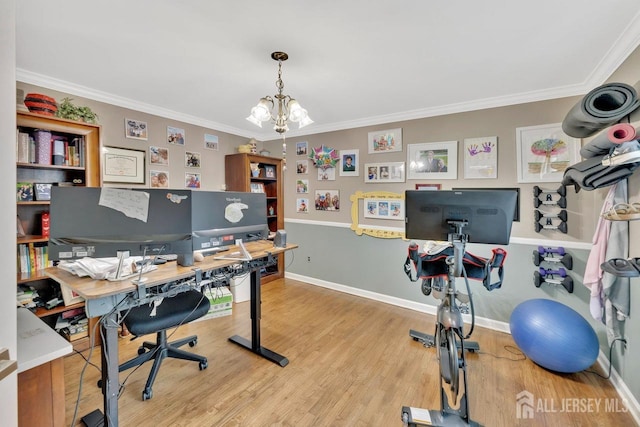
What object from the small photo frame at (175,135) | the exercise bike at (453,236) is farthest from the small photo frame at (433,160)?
the small photo frame at (175,135)

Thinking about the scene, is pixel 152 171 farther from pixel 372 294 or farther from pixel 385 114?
pixel 372 294

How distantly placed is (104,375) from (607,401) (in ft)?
10.2

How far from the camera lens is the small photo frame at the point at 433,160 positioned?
298 centimetres

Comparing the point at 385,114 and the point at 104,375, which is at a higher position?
the point at 385,114

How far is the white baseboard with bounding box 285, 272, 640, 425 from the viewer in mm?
1711

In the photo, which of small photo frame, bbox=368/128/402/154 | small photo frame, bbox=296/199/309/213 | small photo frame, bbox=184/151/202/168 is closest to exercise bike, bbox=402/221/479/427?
small photo frame, bbox=368/128/402/154

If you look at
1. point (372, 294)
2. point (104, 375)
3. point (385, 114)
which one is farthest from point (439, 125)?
point (104, 375)

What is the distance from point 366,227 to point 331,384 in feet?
6.61

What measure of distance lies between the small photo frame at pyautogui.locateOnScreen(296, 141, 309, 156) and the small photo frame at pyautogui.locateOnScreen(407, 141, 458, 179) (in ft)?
5.07

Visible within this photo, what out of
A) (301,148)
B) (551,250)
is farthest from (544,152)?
(301,148)

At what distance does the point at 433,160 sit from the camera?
310 centimetres

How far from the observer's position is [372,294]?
3559 mm

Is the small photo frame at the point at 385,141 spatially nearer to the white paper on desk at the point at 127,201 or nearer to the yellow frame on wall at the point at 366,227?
the yellow frame on wall at the point at 366,227

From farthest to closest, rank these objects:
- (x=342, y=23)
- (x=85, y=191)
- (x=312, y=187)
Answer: (x=312, y=187)
(x=342, y=23)
(x=85, y=191)
